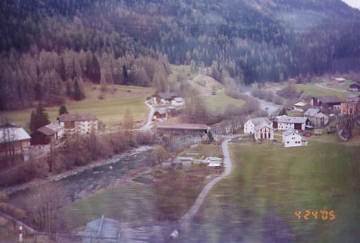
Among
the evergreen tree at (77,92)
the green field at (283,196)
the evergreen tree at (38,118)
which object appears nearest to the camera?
the green field at (283,196)

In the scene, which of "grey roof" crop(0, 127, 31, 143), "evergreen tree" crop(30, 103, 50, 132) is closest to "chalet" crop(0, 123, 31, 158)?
"grey roof" crop(0, 127, 31, 143)

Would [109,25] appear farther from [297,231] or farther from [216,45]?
[297,231]

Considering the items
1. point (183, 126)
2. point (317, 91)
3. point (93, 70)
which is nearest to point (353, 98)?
point (317, 91)

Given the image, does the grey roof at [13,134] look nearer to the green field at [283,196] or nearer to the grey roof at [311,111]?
the green field at [283,196]

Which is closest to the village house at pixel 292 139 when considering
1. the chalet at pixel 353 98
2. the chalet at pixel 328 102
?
the chalet at pixel 328 102

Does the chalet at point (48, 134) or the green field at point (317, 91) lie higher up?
the green field at point (317, 91)

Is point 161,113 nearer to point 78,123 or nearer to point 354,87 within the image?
point 78,123

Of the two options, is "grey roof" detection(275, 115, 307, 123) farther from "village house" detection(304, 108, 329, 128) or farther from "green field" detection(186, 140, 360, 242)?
"green field" detection(186, 140, 360, 242)

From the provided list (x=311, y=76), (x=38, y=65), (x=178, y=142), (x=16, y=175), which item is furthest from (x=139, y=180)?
(x=311, y=76)
